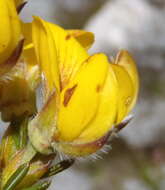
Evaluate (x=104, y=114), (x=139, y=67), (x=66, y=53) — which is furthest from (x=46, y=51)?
(x=139, y=67)

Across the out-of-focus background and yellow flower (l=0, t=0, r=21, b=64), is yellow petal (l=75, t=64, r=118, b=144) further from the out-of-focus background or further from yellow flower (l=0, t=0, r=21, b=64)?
the out-of-focus background

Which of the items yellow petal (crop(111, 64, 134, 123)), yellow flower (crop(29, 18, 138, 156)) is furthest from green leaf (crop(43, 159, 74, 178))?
yellow petal (crop(111, 64, 134, 123))

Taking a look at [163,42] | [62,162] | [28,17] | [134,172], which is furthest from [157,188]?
[62,162]

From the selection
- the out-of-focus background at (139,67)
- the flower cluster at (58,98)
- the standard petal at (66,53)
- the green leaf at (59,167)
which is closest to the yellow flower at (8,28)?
the flower cluster at (58,98)

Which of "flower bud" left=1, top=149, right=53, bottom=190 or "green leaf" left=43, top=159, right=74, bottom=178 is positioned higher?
"flower bud" left=1, top=149, right=53, bottom=190

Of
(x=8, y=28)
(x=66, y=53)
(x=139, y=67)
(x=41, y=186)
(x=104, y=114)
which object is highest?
(x=8, y=28)

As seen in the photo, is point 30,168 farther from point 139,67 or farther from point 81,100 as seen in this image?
point 139,67
